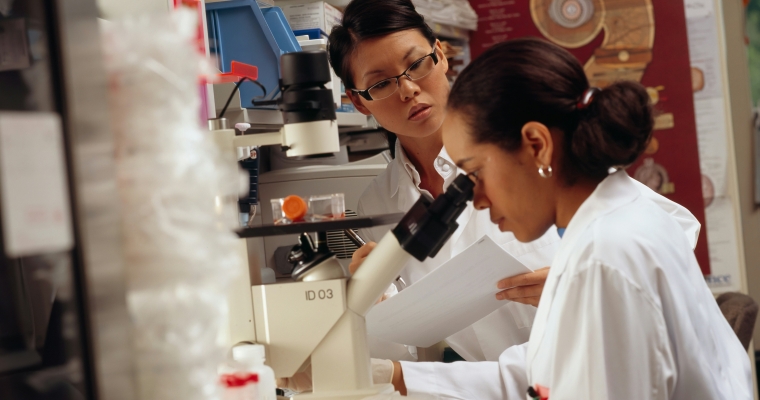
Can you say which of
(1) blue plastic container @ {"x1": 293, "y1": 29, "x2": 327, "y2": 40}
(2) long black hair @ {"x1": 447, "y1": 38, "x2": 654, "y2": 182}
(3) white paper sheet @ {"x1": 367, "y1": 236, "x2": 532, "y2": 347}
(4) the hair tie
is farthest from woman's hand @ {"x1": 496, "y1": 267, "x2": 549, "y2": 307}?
(1) blue plastic container @ {"x1": 293, "y1": 29, "x2": 327, "y2": 40}

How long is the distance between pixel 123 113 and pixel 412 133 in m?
1.44

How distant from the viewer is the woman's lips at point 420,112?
1798 mm

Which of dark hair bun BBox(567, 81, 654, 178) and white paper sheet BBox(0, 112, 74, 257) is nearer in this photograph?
white paper sheet BBox(0, 112, 74, 257)

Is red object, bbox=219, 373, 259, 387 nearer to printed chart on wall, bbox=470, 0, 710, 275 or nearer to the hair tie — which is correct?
the hair tie

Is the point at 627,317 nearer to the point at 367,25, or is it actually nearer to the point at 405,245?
the point at 405,245

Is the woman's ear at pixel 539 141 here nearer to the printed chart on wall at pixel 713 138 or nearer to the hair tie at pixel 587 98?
the hair tie at pixel 587 98

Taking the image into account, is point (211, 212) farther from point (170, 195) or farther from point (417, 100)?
point (417, 100)

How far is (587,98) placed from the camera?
105 cm

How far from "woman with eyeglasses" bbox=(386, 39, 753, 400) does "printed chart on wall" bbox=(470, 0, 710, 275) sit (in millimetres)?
2235

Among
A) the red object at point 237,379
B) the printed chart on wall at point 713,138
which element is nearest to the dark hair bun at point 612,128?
the red object at point 237,379

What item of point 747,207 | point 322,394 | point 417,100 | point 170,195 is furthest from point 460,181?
point 747,207

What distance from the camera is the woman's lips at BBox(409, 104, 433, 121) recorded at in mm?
1798

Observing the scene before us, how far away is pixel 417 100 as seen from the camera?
70.3 inches

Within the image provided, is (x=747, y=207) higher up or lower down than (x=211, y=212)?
lower down
